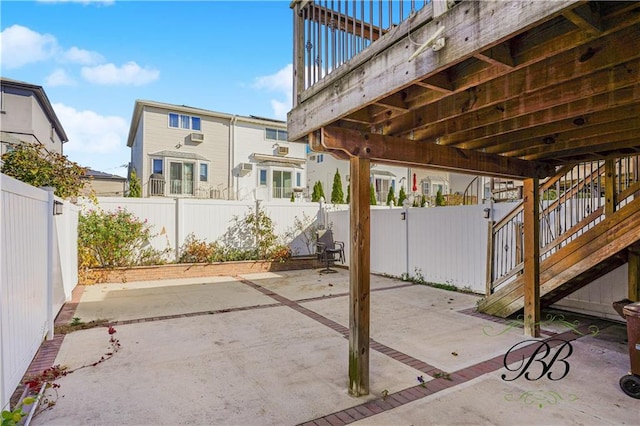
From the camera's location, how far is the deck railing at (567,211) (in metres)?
4.47

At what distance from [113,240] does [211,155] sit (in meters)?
9.69

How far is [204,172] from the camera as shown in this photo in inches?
678

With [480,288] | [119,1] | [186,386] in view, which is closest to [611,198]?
[480,288]

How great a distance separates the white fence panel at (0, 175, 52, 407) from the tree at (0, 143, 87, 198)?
2053 mm

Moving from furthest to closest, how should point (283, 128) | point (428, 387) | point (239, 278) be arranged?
1. point (283, 128)
2. point (239, 278)
3. point (428, 387)

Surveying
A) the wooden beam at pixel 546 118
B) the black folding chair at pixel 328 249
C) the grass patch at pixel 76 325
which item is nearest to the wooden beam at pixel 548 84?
the wooden beam at pixel 546 118

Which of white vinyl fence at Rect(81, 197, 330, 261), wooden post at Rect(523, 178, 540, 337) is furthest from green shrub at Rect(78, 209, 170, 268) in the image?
wooden post at Rect(523, 178, 540, 337)

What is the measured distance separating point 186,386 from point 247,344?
112cm

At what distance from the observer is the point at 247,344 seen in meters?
4.18

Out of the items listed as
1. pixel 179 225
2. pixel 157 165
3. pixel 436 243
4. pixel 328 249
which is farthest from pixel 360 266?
pixel 157 165

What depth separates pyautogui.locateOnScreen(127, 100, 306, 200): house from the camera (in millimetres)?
16031

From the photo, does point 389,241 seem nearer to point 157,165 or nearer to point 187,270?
point 187,270

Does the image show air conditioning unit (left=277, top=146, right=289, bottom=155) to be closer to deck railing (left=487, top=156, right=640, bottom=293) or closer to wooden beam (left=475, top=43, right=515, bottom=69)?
deck railing (left=487, top=156, right=640, bottom=293)

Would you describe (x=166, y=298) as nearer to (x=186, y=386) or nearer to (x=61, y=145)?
(x=186, y=386)
